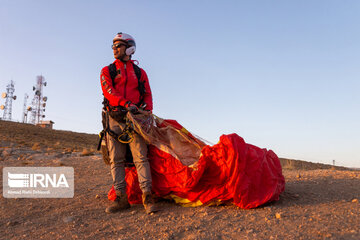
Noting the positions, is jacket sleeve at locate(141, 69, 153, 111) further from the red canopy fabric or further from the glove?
the red canopy fabric

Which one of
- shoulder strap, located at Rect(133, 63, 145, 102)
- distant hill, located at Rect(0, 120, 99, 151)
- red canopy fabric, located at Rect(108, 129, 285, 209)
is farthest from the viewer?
distant hill, located at Rect(0, 120, 99, 151)

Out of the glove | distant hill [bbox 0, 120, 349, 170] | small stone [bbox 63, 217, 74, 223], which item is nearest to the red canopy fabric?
the glove

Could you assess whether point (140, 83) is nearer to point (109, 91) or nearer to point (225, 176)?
point (109, 91)

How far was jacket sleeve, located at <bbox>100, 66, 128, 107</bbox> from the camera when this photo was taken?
4.55 meters

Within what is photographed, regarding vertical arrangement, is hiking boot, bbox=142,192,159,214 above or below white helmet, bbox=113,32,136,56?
below

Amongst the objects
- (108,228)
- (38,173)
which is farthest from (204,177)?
(38,173)

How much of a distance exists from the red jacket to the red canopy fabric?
104cm

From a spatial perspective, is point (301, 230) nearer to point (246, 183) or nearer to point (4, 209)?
point (246, 183)

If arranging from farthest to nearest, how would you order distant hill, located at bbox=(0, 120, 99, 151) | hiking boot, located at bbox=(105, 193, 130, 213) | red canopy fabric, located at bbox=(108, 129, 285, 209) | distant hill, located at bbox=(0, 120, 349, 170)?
1. distant hill, located at bbox=(0, 120, 99, 151)
2. distant hill, located at bbox=(0, 120, 349, 170)
3. hiking boot, located at bbox=(105, 193, 130, 213)
4. red canopy fabric, located at bbox=(108, 129, 285, 209)

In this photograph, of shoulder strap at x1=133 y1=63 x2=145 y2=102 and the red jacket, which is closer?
the red jacket

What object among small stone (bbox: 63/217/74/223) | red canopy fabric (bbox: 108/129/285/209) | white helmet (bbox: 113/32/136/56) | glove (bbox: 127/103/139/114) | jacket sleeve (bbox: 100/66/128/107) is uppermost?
white helmet (bbox: 113/32/136/56)

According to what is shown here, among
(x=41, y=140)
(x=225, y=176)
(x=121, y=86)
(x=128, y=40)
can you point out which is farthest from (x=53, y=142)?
(x=225, y=176)

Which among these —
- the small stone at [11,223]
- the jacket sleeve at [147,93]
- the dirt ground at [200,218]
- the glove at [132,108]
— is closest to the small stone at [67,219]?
the dirt ground at [200,218]

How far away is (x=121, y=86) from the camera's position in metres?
4.74
